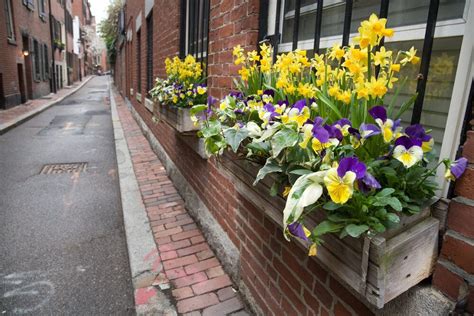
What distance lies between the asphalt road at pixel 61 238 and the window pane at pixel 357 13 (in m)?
2.31

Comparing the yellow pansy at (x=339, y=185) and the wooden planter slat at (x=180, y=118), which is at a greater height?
the yellow pansy at (x=339, y=185)

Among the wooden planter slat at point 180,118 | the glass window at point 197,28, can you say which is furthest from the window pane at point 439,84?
A: the glass window at point 197,28

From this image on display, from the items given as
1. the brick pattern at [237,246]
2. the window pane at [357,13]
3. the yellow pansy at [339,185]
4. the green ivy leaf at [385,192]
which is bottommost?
the brick pattern at [237,246]

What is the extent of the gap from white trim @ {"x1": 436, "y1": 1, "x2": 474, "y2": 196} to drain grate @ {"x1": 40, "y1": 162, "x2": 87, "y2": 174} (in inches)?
236

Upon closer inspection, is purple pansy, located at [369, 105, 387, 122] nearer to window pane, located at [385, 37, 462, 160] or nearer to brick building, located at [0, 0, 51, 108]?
window pane, located at [385, 37, 462, 160]

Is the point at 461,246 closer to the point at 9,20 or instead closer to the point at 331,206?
the point at 331,206

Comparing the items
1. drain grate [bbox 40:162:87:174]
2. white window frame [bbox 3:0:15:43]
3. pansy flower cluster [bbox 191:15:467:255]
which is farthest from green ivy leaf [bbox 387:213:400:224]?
white window frame [bbox 3:0:15:43]

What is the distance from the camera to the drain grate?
5984 mm

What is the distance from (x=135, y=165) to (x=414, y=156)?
542cm

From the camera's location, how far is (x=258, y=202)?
166cm

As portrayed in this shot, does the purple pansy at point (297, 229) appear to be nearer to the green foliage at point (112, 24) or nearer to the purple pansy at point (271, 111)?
the purple pansy at point (271, 111)

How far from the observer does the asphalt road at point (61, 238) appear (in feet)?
8.61

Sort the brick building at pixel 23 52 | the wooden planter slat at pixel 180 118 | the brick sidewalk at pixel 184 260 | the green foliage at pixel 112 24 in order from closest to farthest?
the brick sidewalk at pixel 184 260 → the wooden planter slat at pixel 180 118 → the brick building at pixel 23 52 → the green foliage at pixel 112 24

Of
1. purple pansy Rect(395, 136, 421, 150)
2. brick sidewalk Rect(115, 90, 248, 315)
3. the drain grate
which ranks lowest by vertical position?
the drain grate
